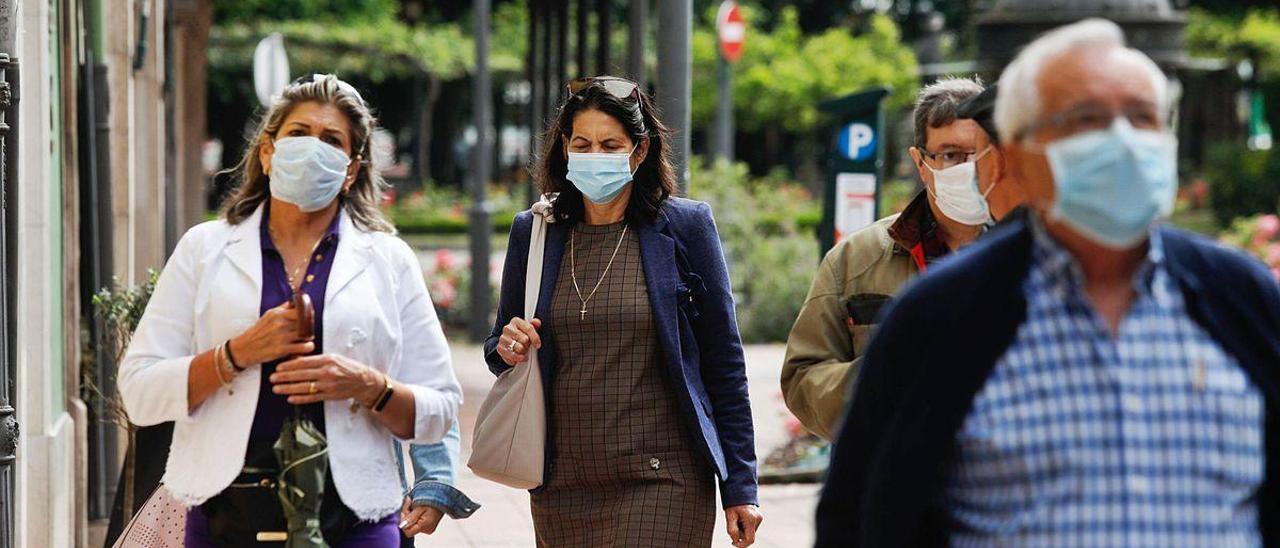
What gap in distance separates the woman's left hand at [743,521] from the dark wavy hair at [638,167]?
734 mm

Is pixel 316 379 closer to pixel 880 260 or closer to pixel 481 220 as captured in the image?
pixel 880 260

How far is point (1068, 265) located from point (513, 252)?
2426 millimetres

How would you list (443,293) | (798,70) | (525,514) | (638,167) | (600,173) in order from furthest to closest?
(798,70) < (443,293) < (525,514) < (638,167) < (600,173)

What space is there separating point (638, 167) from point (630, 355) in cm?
50

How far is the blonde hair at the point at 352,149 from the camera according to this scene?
14.5 feet

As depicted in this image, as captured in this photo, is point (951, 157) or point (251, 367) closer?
point (251, 367)

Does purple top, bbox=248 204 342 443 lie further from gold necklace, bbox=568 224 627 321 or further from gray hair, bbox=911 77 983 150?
gray hair, bbox=911 77 983 150

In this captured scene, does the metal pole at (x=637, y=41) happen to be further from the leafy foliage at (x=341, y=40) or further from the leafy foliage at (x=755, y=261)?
the leafy foliage at (x=341, y=40)

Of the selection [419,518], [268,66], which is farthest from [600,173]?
[268,66]

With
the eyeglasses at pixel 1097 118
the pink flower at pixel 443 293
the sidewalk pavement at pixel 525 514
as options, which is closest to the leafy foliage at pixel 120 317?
the sidewalk pavement at pixel 525 514

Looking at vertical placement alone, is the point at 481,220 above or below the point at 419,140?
above

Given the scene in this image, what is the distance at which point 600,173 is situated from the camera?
477 cm

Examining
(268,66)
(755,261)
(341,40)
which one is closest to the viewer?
(268,66)

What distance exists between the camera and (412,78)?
5031 centimetres
